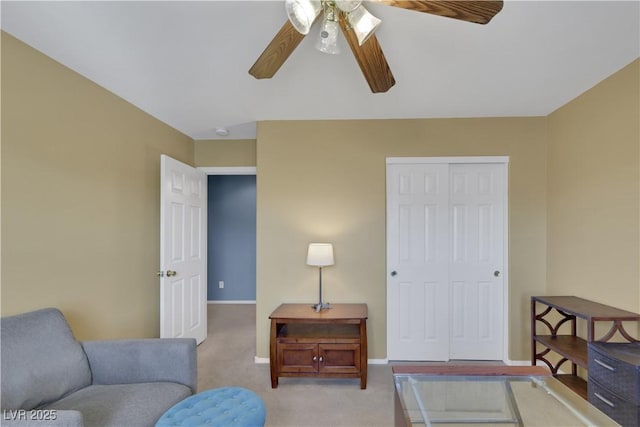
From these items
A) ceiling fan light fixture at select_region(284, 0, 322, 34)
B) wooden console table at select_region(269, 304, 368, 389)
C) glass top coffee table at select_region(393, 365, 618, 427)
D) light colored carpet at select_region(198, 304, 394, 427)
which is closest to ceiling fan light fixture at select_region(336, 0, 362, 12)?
ceiling fan light fixture at select_region(284, 0, 322, 34)

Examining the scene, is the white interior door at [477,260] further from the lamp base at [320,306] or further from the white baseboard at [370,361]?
the lamp base at [320,306]

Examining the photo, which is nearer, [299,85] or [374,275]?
[299,85]

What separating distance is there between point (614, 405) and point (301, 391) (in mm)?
1975

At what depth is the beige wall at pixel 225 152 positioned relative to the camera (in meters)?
3.68

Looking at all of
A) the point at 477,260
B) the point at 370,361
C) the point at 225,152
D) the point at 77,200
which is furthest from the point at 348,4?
the point at 370,361

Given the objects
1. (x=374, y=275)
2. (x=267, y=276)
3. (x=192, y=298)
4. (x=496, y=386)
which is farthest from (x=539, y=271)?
(x=192, y=298)

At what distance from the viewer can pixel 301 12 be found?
1.27 metres

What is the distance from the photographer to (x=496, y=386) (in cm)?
154

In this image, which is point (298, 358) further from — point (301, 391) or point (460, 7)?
point (460, 7)

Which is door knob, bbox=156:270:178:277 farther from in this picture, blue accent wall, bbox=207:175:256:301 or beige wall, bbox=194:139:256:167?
blue accent wall, bbox=207:175:256:301

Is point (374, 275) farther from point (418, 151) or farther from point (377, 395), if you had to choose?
point (418, 151)

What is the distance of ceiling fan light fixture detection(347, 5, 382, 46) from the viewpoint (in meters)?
1.33

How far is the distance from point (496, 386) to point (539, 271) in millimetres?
1879

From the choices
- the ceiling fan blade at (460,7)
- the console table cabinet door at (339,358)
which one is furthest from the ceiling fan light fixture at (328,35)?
the console table cabinet door at (339,358)
